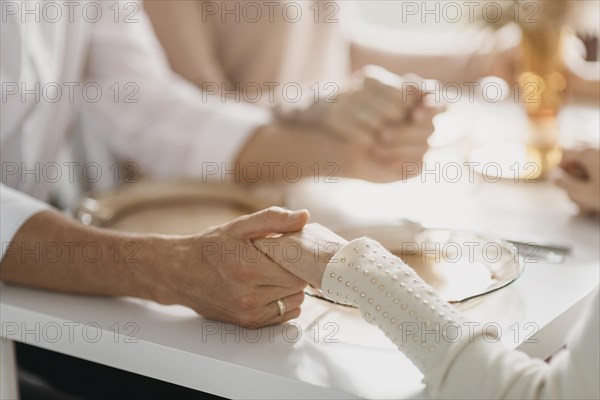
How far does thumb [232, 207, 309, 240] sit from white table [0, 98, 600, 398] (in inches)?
3.6

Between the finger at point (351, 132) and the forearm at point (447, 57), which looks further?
the forearm at point (447, 57)

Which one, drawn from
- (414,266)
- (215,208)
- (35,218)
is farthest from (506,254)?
(35,218)

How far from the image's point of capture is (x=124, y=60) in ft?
5.18

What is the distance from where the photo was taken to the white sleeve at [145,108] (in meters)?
1.53

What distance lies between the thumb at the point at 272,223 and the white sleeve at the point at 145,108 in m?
0.64

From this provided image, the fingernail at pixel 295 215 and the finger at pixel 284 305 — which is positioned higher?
the fingernail at pixel 295 215

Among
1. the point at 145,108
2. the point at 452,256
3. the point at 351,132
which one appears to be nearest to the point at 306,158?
the point at 351,132

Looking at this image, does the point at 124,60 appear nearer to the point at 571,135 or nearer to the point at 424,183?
the point at 424,183

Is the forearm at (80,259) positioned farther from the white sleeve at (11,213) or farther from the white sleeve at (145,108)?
the white sleeve at (145,108)

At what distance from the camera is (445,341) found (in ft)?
2.40

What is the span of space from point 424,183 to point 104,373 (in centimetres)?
60

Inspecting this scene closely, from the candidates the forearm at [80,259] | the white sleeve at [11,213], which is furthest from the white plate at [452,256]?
the white sleeve at [11,213]

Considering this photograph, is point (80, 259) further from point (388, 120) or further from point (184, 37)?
point (184, 37)

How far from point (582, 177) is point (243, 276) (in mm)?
600
